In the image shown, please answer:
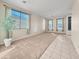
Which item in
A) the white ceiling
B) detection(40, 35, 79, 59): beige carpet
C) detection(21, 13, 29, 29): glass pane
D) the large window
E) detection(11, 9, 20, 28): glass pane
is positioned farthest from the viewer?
detection(21, 13, 29, 29): glass pane

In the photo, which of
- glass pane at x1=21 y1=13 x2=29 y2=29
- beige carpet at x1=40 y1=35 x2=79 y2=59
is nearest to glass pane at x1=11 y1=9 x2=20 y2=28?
glass pane at x1=21 y1=13 x2=29 y2=29

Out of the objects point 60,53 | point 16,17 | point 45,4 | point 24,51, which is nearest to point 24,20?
point 16,17

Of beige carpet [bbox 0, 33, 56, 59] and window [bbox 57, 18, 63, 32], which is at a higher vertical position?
window [bbox 57, 18, 63, 32]

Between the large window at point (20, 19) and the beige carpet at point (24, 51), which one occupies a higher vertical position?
the large window at point (20, 19)

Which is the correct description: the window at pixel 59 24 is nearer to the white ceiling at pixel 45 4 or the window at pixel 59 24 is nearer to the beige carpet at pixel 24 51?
the white ceiling at pixel 45 4

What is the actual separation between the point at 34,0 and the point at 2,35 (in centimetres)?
274

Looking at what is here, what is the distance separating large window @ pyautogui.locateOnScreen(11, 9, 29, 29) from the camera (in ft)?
16.8

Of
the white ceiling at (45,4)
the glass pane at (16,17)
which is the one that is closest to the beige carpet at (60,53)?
the white ceiling at (45,4)

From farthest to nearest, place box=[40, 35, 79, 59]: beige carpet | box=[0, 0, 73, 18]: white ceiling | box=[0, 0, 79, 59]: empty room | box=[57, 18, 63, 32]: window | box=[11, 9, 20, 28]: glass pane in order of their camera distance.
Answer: box=[57, 18, 63, 32]: window, box=[11, 9, 20, 28]: glass pane, box=[0, 0, 73, 18]: white ceiling, box=[0, 0, 79, 59]: empty room, box=[40, 35, 79, 59]: beige carpet

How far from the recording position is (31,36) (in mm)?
6746

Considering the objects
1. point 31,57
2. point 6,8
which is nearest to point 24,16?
point 6,8

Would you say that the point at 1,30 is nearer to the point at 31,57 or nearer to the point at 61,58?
the point at 31,57

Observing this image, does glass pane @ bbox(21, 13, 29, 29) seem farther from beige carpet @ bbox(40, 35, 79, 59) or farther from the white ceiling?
beige carpet @ bbox(40, 35, 79, 59)

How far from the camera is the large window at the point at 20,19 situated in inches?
202
